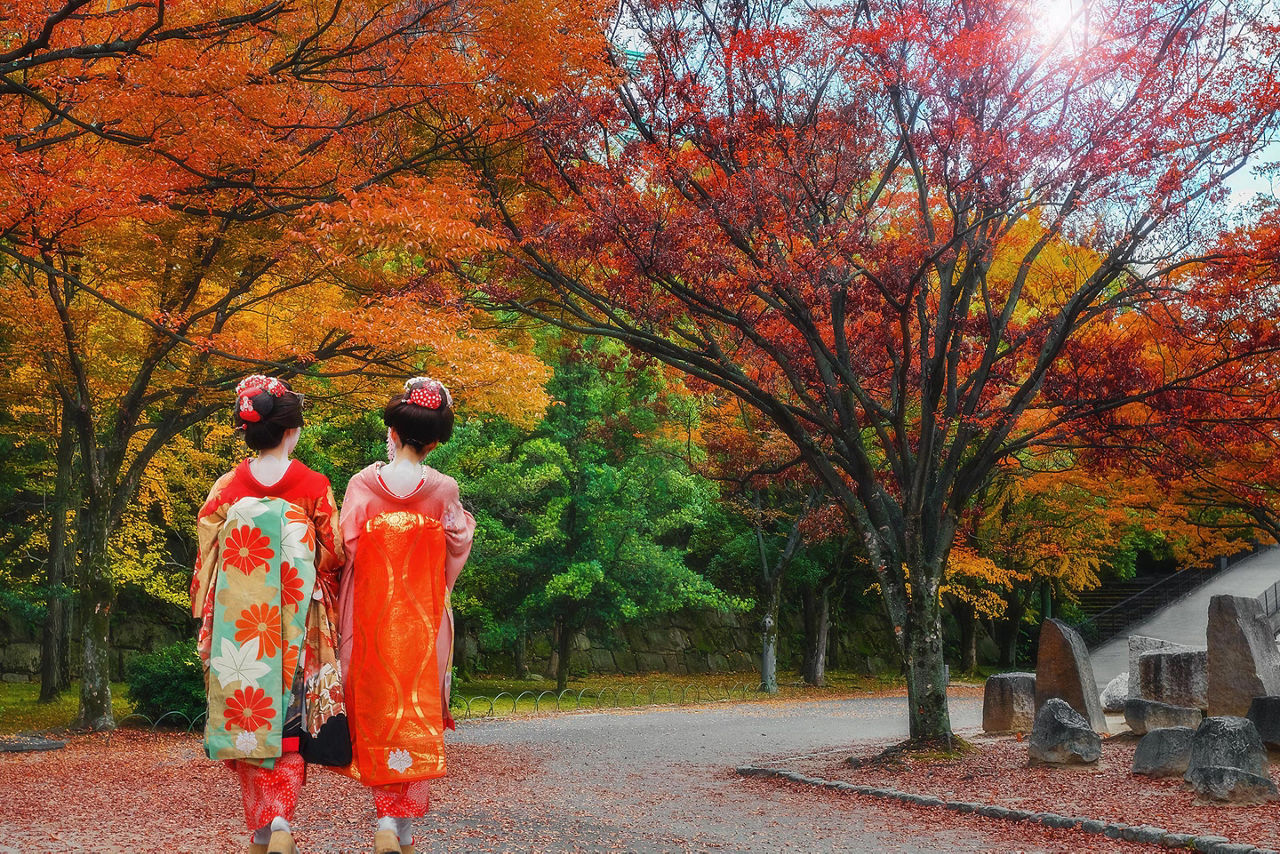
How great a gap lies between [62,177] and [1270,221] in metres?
10.3

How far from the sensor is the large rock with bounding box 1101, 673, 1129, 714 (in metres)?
14.8

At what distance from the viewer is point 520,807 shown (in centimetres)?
748

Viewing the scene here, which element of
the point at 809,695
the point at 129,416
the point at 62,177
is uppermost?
the point at 62,177

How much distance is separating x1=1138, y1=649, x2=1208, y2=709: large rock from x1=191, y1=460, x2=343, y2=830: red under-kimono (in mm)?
10942

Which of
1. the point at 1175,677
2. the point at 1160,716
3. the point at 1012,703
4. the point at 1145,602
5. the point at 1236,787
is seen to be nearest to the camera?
the point at 1236,787

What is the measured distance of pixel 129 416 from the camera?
13227mm

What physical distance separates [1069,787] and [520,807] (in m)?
4.17

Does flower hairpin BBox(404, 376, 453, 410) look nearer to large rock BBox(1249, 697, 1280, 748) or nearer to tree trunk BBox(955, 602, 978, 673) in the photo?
large rock BBox(1249, 697, 1280, 748)

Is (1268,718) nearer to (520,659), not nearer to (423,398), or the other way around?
(423,398)

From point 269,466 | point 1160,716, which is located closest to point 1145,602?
point 1160,716

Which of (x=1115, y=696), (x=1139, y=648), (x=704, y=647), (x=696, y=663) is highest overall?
(x=1139, y=648)

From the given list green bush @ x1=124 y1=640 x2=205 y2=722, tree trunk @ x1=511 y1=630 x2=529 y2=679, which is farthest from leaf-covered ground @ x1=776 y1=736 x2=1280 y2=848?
tree trunk @ x1=511 y1=630 x2=529 y2=679

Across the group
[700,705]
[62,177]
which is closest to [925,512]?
[62,177]

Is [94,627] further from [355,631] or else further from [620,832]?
[355,631]
